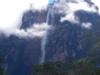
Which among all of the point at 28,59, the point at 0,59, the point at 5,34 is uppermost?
the point at 5,34

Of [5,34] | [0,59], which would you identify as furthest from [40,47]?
[0,59]

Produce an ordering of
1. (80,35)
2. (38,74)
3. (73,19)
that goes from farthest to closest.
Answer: (73,19), (80,35), (38,74)

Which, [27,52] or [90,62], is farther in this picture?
[27,52]

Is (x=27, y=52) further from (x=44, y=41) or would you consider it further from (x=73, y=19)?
(x=73, y=19)

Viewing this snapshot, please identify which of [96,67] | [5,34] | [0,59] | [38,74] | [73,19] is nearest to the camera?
[0,59]

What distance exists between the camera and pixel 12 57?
125 meters

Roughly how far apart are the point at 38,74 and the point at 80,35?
62.3m

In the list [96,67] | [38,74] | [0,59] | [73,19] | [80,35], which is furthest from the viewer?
[73,19]

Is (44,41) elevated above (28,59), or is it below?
above

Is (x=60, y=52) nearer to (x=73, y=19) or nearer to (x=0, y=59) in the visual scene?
(x=73, y=19)

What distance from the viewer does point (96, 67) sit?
2067 inches

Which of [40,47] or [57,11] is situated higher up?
[57,11]

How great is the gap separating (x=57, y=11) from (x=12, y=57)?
27.3 meters

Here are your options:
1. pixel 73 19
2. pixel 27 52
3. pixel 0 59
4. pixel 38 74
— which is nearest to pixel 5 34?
pixel 27 52
